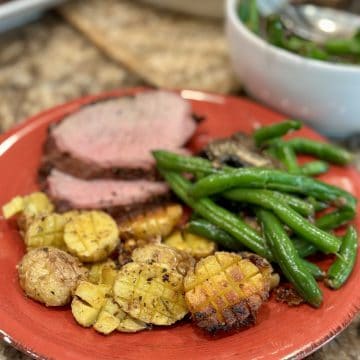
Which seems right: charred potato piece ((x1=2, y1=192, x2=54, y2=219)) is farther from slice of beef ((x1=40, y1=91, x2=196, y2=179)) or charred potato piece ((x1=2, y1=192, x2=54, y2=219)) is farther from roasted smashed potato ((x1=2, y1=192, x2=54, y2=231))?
slice of beef ((x1=40, y1=91, x2=196, y2=179))

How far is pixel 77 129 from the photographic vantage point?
1.98 metres

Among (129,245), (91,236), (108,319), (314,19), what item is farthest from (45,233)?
(314,19)

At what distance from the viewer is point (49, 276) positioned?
1.45 meters

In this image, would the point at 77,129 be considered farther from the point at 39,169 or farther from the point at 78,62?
the point at 78,62

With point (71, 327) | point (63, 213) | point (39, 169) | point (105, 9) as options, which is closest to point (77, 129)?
point (39, 169)

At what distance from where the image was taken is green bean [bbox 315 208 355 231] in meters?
1.71

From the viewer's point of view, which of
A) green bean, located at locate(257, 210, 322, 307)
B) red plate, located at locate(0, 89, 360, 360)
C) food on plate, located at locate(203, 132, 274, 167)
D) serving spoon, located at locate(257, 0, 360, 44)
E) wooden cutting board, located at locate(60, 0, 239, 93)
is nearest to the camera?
red plate, located at locate(0, 89, 360, 360)

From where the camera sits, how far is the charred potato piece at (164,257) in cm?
150

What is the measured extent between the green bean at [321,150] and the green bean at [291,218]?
405 mm

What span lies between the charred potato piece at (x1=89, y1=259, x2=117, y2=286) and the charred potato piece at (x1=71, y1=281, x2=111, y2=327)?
75mm

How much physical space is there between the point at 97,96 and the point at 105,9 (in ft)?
3.70

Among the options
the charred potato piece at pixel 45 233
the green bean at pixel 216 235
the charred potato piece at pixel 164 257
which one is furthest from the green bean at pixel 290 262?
the charred potato piece at pixel 45 233

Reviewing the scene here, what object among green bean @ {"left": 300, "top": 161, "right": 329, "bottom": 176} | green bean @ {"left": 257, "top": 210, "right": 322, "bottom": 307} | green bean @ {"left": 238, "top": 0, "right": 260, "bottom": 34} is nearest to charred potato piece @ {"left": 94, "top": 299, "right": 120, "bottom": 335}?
green bean @ {"left": 257, "top": 210, "right": 322, "bottom": 307}

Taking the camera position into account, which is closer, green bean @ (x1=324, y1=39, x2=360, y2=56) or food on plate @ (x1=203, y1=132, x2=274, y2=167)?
food on plate @ (x1=203, y1=132, x2=274, y2=167)
